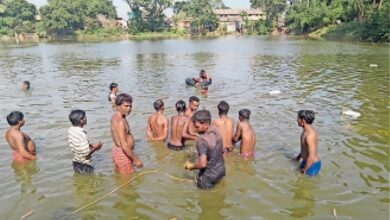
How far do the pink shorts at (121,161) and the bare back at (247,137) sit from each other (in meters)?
2.46

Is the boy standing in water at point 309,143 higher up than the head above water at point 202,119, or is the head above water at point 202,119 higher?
the head above water at point 202,119

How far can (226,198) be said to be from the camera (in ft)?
20.9

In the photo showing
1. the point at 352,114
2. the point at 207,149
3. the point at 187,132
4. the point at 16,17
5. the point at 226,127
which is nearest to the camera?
the point at 207,149

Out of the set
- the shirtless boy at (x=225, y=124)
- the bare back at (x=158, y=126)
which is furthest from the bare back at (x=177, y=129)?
the shirtless boy at (x=225, y=124)

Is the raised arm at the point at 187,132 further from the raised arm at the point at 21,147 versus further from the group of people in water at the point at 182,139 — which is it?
the raised arm at the point at 21,147

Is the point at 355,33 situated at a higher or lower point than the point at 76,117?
higher

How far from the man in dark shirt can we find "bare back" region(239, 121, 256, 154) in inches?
68.7

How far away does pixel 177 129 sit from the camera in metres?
8.62

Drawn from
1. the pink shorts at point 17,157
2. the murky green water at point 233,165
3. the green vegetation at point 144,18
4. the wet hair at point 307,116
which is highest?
the green vegetation at point 144,18

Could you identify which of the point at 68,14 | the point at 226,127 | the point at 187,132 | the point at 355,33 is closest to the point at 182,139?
the point at 187,132

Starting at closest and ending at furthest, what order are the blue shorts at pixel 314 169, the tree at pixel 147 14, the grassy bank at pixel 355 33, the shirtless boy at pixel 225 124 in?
the blue shorts at pixel 314 169 → the shirtless boy at pixel 225 124 → the grassy bank at pixel 355 33 → the tree at pixel 147 14

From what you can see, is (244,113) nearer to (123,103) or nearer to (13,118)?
(123,103)

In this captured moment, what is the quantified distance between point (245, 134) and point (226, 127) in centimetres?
44

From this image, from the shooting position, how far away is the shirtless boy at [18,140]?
25.1 feet
